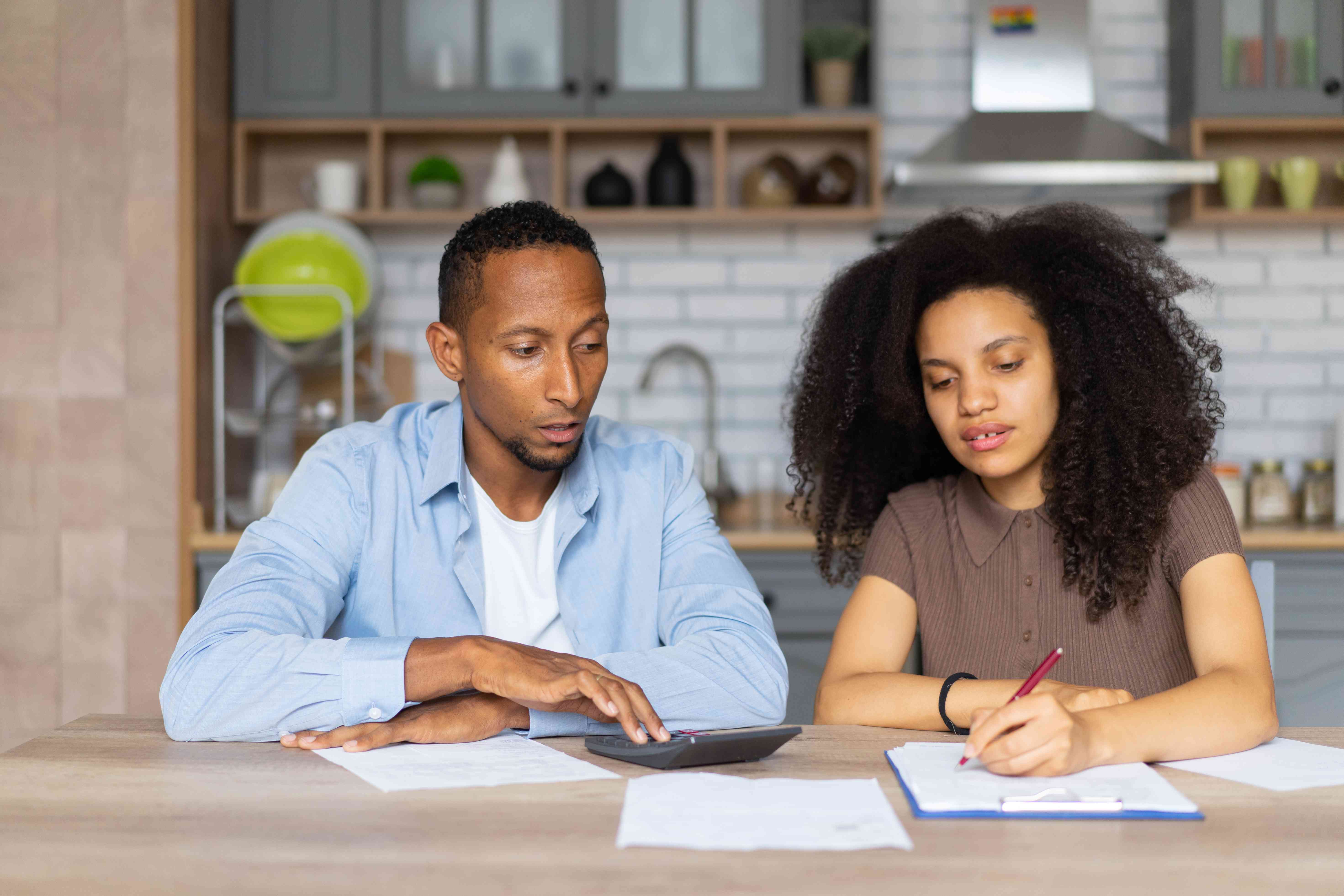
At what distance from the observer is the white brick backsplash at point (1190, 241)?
3342 millimetres

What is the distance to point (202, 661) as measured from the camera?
1209 millimetres

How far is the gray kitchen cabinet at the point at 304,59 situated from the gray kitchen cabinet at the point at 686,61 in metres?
0.62

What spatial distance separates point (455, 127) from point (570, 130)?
311 mm

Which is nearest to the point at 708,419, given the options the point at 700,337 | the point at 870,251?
the point at 700,337

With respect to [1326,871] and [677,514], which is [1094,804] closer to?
[1326,871]

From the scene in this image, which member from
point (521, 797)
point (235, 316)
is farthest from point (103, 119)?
point (521, 797)

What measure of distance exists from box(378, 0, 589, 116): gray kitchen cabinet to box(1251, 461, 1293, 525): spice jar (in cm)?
209

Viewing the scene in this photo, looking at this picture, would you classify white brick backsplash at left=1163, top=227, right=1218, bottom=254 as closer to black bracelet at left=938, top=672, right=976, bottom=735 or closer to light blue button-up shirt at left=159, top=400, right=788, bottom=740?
light blue button-up shirt at left=159, top=400, right=788, bottom=740

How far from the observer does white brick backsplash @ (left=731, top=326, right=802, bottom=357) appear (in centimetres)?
338

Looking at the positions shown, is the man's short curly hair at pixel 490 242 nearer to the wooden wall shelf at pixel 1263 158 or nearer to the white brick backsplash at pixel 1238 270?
the wooden wall shelf at pixel 1263 158

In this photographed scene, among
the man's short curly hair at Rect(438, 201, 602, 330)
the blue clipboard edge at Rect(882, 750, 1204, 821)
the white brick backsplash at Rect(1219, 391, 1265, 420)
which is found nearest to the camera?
the blue clipboard edge at Rect(882, 750, 1204, 821)

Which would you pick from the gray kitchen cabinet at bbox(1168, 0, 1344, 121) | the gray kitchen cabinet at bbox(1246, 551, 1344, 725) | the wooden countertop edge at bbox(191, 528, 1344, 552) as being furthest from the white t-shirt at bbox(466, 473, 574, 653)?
the gray kitchen cabinet at bbox(1168, 0, 1344, 121)

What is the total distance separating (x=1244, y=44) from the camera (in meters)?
3.10

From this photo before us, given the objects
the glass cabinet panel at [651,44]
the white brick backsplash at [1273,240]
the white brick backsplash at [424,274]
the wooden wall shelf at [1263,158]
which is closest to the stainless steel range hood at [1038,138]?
the wooden wall shelf at [1263,158]
